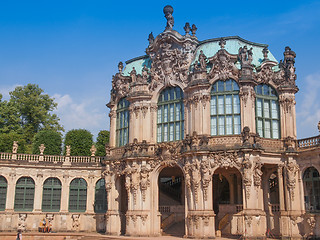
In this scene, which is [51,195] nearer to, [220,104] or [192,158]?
[192,158]

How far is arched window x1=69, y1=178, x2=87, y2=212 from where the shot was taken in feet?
139

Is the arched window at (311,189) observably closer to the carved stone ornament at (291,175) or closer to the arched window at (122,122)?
the carved stone ornament at (291,175)

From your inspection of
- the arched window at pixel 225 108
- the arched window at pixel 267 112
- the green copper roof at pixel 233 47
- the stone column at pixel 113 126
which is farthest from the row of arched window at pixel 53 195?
the arched window at pixel 267 112

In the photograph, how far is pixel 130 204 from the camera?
35438mm

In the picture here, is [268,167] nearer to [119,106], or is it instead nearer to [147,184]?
[147,184]

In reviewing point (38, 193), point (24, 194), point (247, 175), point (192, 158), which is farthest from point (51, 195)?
point (247, 175)

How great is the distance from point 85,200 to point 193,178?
15441 millimetres

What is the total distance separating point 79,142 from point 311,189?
28.2 m

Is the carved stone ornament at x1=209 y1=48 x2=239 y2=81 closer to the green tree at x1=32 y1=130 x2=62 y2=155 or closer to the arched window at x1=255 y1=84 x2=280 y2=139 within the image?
the arched window at x1=255 y1=84 x2=280 y2=139

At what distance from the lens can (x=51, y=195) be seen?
42.0 m

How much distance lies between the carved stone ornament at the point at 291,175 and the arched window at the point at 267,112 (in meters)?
2.64

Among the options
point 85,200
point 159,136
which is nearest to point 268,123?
point 159,136

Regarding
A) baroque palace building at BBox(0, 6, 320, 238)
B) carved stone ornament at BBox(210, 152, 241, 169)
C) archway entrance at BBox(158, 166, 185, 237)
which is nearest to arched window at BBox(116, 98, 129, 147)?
baroque palace building at BBox(0, 6, 320, 238)

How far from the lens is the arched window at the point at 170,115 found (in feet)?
116
